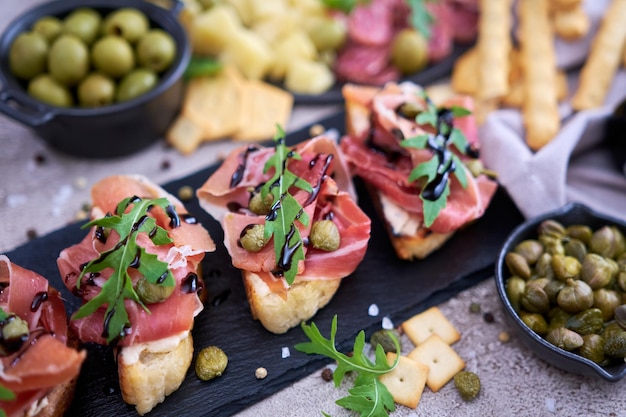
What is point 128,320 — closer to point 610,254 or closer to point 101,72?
point 101,72

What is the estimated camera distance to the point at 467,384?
251cm

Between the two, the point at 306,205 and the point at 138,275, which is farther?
the point at 306,205

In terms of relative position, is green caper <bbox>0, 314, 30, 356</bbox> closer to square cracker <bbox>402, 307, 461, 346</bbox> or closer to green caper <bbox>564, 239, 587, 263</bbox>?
square cracker <bbox>402, 307, 461, 346</bbox>

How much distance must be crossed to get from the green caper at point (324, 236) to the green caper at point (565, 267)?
3.06ft

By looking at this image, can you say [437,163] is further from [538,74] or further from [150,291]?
[150,291]

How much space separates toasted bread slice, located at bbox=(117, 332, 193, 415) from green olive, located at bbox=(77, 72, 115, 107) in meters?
1.52

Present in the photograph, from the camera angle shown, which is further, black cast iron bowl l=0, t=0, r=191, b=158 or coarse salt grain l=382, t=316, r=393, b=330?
black cast iron bowl l=0, t=0, r=191, b=158

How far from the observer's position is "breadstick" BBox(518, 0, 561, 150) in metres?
3.26

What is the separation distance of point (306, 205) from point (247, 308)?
0.56 meters

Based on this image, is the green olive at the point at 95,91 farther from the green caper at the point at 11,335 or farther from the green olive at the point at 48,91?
the green caper at the point at 11,335

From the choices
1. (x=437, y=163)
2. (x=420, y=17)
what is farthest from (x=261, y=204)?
(x=420, y=17)

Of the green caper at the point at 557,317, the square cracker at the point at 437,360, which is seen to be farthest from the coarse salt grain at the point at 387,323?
the green caper at the point at 557,317

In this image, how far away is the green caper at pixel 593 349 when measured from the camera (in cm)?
233

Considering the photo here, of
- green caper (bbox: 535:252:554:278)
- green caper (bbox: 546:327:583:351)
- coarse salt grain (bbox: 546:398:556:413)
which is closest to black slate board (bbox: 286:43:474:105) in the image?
green caper (bbox: 535:252:554:278)
